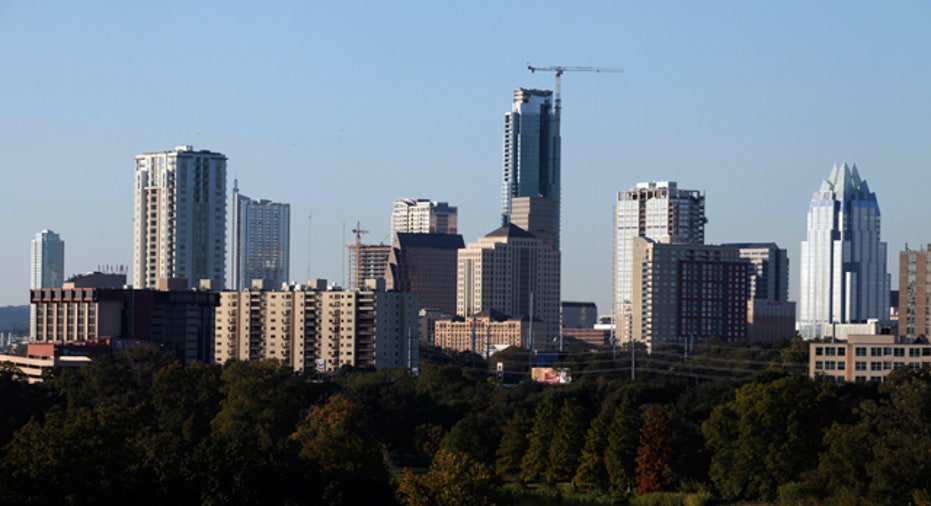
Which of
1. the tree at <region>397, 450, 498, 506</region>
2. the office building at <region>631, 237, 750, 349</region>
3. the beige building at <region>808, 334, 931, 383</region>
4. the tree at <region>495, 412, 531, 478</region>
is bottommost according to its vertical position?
the tree at <region>495, 412, 531, 478</region>

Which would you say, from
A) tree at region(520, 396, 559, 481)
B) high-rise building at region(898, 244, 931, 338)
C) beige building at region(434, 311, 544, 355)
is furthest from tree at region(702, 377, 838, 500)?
beige building at region(434, 311, 544, 355)

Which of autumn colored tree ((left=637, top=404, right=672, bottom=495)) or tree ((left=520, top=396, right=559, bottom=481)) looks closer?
autumn colored tree ((left=637, top=404, right=672, bottom=495))

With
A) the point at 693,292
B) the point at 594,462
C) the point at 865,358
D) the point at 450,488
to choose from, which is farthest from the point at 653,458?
the point at 693,292

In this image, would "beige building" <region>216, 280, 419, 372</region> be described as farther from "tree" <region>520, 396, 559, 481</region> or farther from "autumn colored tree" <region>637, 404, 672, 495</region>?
"autumn colored tree" <region>637, 404, 672, 495</region>

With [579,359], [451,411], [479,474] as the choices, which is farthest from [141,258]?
[479,474]

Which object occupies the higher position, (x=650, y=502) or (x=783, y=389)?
(x=783, y=389)

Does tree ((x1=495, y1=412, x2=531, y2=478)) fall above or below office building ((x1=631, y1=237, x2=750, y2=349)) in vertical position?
below

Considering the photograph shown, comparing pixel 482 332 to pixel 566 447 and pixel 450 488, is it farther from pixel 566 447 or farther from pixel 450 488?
pixel 450 488

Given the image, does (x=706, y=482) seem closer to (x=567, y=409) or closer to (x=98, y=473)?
(x=567, y=409)
